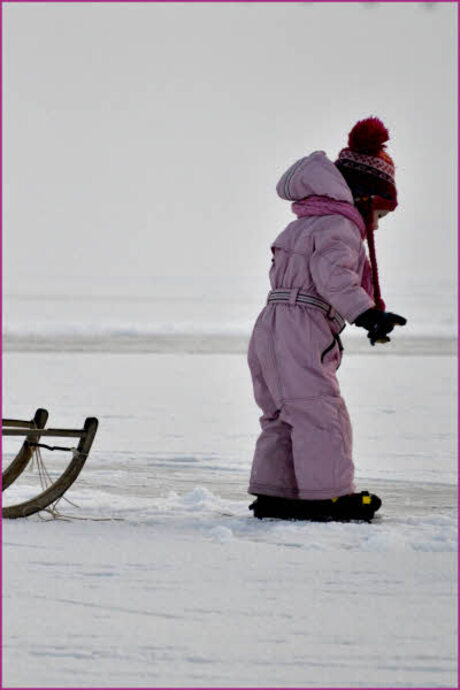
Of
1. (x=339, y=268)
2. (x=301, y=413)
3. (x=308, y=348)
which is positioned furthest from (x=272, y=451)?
(x=339, y=268)

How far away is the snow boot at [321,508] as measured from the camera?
11.9 feet

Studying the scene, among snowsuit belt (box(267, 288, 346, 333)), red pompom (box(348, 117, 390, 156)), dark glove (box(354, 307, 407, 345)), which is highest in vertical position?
red pompom (box(348, 117, 390, 156))

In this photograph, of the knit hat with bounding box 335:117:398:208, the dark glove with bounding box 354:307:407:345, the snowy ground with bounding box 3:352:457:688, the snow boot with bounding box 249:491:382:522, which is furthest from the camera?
the knit hat with bounding box 335:117:398:208

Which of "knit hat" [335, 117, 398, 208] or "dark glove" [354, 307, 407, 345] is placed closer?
"dark glove" [354, 307, 407, 345]

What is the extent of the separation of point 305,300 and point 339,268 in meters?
0.16

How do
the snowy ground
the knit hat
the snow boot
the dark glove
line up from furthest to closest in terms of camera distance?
the knit hat, the snow boot, the dark glove, the snowy ground

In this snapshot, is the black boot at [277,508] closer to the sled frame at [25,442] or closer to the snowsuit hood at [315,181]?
the sled frame at [25,442]

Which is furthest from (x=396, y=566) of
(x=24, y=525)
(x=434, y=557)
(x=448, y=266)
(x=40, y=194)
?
(x=40, y=194)

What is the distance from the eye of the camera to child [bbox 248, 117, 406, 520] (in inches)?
142

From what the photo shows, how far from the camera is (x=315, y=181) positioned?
3.70 metres

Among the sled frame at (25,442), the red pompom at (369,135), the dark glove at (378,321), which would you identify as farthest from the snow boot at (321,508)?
the red pompom at (369,135)

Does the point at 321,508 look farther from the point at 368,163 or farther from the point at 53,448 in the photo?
the point at 368,163

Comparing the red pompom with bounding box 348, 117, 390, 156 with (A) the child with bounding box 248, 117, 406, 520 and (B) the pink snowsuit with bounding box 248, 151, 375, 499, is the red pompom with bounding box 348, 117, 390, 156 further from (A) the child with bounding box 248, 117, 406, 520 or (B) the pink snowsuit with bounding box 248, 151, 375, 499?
(B) the pink snowsuit with bounding box 248, 151, 375, 499

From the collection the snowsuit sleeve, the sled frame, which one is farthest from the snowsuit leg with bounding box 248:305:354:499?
the sled frame
